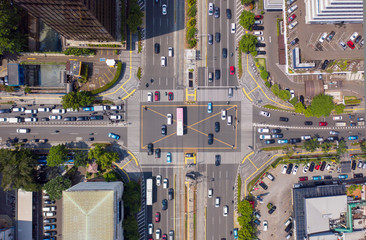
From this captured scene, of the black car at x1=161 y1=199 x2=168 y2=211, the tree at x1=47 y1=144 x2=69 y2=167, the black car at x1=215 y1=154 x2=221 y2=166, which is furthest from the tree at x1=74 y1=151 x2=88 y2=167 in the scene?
the black car at x1=215 y1=154 x2=221 y2=166

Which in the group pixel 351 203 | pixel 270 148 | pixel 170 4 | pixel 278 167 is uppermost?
pixel 170 4

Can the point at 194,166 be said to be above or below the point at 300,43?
below

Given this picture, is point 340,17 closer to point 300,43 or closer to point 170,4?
point 300,43

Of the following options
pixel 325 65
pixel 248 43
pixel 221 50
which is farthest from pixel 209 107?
pixel 325 65

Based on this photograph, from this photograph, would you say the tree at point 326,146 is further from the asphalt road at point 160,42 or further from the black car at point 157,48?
the black car at point 157,48

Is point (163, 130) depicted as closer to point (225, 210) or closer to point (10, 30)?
point (225, 210)

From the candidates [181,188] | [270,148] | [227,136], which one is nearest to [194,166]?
[181,188]

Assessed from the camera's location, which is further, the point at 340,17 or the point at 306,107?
the point at 306,107
